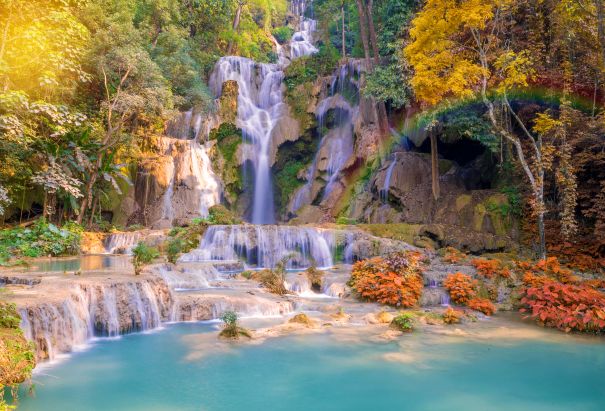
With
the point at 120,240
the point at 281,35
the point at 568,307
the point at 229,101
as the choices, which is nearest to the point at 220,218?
the point at 120,240

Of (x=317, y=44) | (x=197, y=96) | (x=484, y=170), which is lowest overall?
(x=484, y=170)

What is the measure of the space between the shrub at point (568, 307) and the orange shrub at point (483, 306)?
2.05 ft

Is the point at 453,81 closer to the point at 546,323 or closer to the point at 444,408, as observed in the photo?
the point at 546,323

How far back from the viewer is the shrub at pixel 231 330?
7.09 m

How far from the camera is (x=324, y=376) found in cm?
581

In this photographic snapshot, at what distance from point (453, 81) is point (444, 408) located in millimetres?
11117

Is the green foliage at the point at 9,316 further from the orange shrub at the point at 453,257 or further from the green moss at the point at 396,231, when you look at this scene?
the green moss at the point at 396,231

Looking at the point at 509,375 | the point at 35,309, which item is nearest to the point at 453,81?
the point at 509,375

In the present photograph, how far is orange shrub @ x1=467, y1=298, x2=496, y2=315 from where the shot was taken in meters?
9.38

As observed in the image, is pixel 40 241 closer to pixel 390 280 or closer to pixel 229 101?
pixel 390 280

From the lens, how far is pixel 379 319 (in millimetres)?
8398

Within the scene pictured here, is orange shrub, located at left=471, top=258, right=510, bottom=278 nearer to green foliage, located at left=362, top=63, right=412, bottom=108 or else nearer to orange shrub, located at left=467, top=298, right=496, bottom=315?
orange shrub, located at left=467, top=298, right=496, bottom=315

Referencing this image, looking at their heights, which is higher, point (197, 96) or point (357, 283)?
point (197, 96)

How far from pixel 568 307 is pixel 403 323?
339cm
